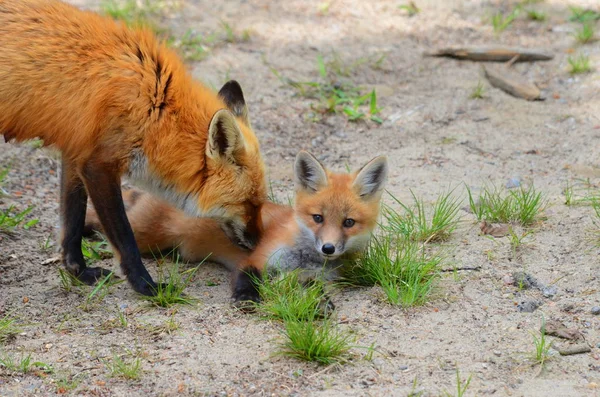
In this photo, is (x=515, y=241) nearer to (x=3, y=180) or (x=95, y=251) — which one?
(x=95, y=251)

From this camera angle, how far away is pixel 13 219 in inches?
221

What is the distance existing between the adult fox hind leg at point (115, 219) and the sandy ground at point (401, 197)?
167 millimetres

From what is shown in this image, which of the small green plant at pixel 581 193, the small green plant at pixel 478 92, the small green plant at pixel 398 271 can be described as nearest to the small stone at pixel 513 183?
the small green plant at pixel 581 193

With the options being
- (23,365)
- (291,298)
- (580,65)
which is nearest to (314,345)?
(291,298)

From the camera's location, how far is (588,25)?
884cm

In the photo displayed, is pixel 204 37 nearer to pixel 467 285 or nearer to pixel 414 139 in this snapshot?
pixel 414 139

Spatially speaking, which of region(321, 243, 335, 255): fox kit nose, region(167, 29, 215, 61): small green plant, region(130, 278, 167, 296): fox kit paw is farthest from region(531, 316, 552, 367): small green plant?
region(167, 29, 215, 61): small green plant

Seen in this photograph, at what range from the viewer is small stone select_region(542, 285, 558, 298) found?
181 inches

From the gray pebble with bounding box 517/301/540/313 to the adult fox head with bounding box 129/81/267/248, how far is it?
1728 millimetres

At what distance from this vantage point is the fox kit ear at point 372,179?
16.1ft

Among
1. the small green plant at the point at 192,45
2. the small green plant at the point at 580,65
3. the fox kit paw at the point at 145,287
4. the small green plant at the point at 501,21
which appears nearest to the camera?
the fox kit paw at the point at 145,287

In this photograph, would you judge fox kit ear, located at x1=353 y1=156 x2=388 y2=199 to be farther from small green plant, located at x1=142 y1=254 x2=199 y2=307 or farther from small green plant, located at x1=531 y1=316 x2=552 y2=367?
small green plant, located at x1=531 y1=316 x2=552 y2=367

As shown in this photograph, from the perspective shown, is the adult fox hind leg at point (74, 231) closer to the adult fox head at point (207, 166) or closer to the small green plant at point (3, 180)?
the adult fox head at point (207, 166)

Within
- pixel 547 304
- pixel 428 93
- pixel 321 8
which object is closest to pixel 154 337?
pixel 547 304
